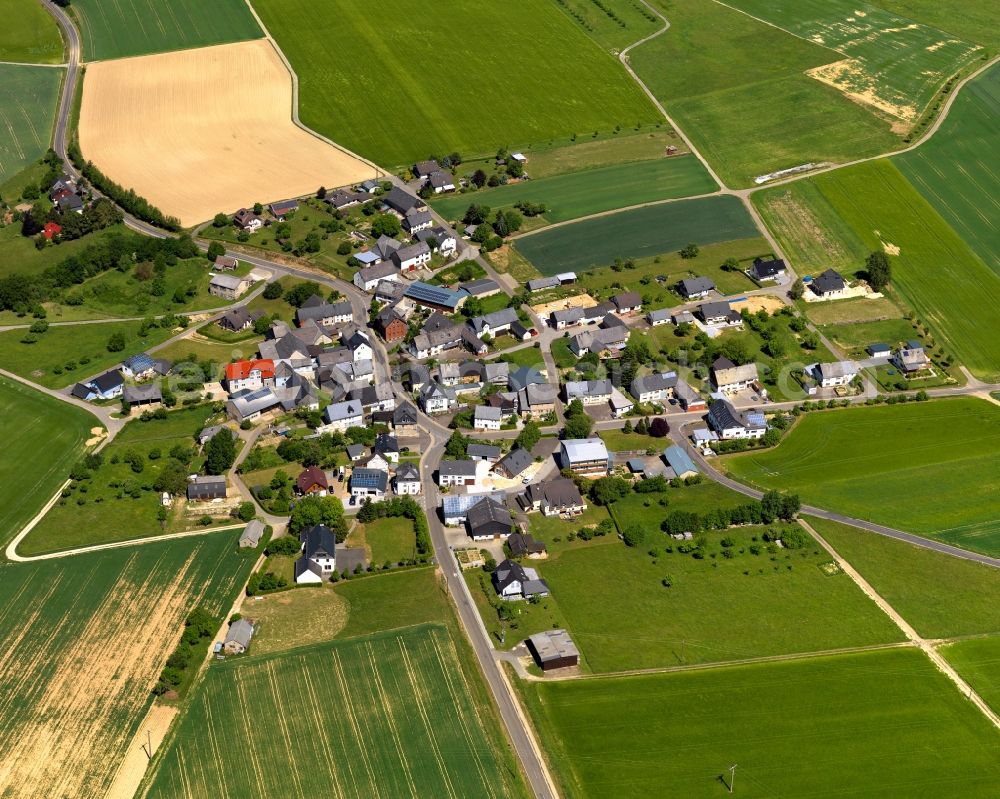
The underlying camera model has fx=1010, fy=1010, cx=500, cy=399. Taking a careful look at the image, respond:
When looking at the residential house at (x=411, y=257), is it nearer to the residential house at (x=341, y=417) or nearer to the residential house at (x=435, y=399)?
the residential house at (x=435, y=399)

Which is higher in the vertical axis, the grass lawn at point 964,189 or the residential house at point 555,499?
the grass lawn at point 964,189

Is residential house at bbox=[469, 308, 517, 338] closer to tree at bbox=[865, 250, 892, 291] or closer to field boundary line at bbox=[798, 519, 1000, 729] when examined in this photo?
field boundary line at bbox=[798, 519, 1000, 729]

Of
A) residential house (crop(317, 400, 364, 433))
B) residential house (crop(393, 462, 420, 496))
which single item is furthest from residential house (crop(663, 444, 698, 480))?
residential house (crop(317, 400, 364, 433))

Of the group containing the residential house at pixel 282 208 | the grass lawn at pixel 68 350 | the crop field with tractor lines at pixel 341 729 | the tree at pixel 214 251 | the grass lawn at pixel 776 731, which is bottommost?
the grass lawn at pixel 776 731

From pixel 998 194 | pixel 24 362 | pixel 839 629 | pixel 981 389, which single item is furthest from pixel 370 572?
pixel 998 194

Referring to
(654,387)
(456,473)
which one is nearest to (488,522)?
(456,473)

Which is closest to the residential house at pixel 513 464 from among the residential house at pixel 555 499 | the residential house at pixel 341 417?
the residential house at pixel 555 499

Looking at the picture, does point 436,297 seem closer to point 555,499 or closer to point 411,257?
point 411,257
